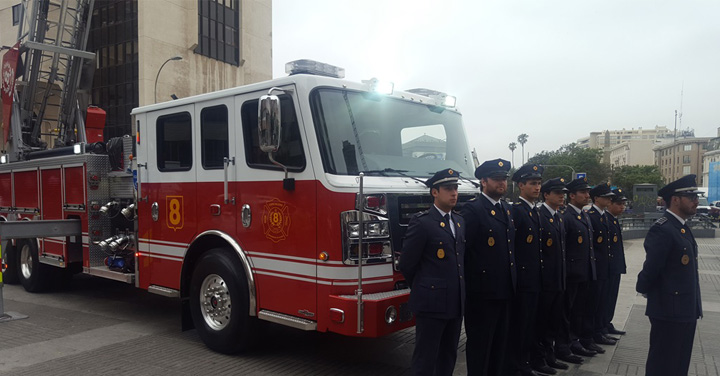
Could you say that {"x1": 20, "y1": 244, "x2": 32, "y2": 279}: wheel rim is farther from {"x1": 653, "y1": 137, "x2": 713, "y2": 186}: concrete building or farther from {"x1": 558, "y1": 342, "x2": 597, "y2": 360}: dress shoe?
{"x1": 653, "y1": 137, "x2": 713, "y2": 186}: concrete building

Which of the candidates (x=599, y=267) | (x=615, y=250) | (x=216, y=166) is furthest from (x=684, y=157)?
(x=216, y=166)

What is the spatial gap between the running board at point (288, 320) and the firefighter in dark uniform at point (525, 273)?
5.90 feet

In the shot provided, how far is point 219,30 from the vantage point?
4131cm

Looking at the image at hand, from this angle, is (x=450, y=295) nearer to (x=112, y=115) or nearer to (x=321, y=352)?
(x=321, y=352)

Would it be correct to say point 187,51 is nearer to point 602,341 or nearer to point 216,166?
point 216,166

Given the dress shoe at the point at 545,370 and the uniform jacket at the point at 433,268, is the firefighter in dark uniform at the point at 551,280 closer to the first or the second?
the dress shoe at the point at 545,370

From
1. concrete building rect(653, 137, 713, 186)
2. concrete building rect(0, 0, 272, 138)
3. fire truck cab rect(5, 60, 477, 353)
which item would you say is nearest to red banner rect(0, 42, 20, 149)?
fire truck cab rect(5, 60, 477, 353)

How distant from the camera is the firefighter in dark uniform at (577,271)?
5.61m

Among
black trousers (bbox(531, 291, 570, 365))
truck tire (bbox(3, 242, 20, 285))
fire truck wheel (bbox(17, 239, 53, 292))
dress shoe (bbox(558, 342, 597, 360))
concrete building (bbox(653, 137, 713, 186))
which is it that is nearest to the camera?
black trousers (bbox(531, 291, 570, 365))

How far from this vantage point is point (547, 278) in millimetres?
5105

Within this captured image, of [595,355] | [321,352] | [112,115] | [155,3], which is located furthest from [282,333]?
[112,115]

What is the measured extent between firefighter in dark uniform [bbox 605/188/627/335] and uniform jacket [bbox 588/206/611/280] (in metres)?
0.20

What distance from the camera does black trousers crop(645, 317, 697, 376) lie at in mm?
Answer: 4156

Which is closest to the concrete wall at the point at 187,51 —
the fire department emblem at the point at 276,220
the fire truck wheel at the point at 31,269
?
the fire truck wheel at the point at 31,269
